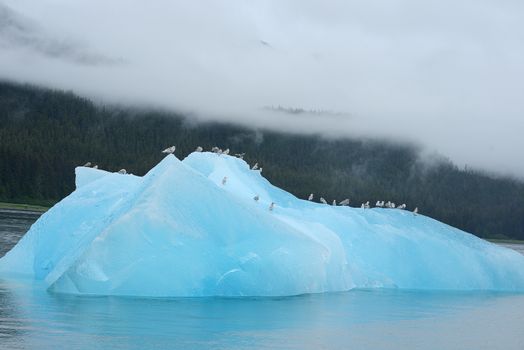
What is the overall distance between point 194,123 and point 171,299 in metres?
150

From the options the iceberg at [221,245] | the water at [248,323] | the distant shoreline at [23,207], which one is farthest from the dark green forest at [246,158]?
the water at [248,323]

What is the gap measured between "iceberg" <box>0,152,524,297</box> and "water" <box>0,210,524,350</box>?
55 cm

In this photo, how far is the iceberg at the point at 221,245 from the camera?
21.2m

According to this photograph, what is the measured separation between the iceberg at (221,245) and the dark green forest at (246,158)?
7001cm

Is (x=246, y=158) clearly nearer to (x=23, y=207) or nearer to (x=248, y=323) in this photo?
(x=23, y=207)

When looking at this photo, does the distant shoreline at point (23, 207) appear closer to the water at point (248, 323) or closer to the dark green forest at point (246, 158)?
the dark green forest at point (246, 158)

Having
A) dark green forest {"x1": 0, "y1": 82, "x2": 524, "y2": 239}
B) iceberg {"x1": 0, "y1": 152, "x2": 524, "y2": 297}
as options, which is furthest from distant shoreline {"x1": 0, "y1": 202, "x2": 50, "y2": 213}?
iceberg {"x1": 0, "y1": 152, "x2": 524, "y2": 297}

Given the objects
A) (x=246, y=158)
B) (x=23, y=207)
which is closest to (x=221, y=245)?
(x=23, y=207)

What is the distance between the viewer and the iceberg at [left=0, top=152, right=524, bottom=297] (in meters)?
21.2

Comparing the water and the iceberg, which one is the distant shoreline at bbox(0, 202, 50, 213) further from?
the water

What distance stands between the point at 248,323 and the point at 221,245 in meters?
3.70

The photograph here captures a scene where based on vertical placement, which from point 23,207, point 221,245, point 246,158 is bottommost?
point 23,207

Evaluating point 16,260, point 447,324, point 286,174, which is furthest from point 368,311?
point 286,174

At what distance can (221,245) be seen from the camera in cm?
2230
